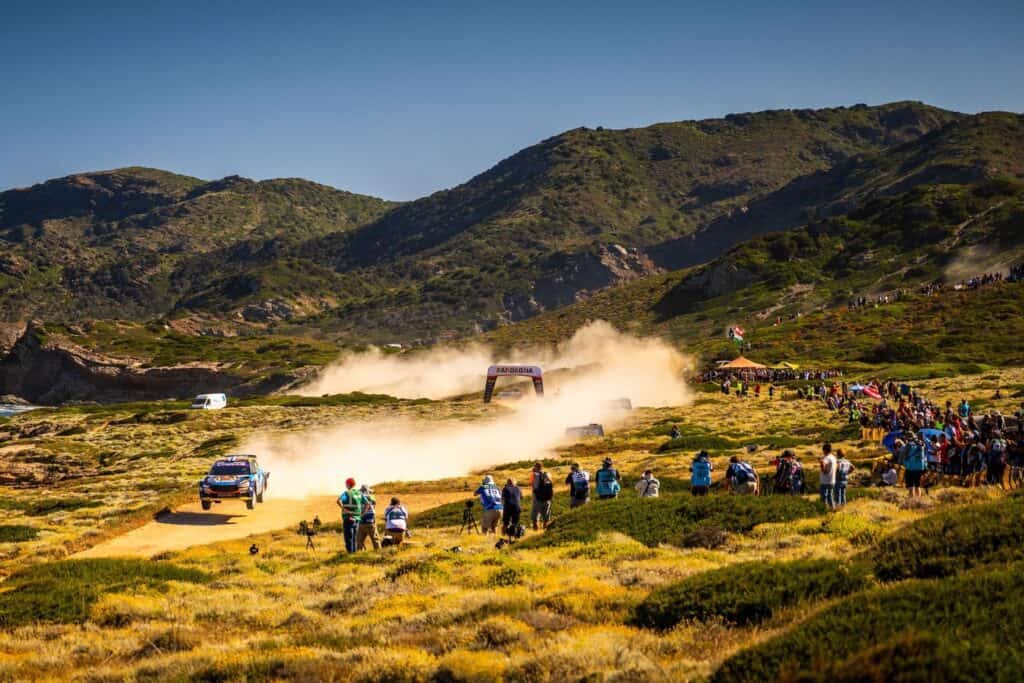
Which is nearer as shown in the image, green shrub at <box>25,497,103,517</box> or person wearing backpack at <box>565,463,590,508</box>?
person wearing backpack at <box>565,463,590,508</box>

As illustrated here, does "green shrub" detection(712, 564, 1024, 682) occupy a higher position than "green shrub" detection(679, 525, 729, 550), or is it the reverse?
"green shrub" detection(712, 564, 1024, 682)

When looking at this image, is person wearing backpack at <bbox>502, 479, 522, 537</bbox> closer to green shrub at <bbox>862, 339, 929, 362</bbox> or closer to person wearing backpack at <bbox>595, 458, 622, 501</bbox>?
person wearing backpack at <bbox>595, 458, 622, 501</bbox>

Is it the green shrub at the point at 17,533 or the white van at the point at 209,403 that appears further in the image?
the white van at the point at 209,403

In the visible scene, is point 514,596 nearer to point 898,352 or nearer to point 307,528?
point 307,528

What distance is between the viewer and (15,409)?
127 m

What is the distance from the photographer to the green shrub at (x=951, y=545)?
12.2 metres

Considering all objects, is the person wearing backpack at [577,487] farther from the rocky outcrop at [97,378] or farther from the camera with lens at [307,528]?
the rocky outcrop at [97,378]

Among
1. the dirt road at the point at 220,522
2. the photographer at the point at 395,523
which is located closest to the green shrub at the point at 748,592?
the photographer at the point at 395,523

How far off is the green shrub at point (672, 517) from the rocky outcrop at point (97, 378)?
108 meters

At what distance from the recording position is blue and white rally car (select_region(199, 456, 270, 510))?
108 ft

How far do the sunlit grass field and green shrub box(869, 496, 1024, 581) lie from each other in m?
0.05

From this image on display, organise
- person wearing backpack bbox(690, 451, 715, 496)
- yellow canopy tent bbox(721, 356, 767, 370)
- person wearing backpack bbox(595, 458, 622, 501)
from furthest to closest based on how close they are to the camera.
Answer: yellow canopy tent bbox(721, 356, 767, 370) → person wearing backpack bbox(595, 458, 622, 501) → person wearing backpack bbox(690, 451, 715, 496)

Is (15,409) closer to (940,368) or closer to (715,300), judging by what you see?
(715,300)

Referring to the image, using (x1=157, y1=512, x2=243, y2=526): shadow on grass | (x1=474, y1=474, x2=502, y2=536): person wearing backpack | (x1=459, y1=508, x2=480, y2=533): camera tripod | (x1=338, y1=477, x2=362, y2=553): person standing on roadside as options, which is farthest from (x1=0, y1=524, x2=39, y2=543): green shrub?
(x1=474, y1=474, x2=502, y2=536): person wearing backpack
